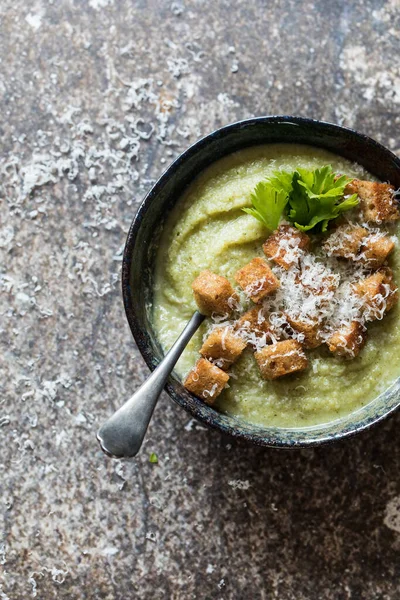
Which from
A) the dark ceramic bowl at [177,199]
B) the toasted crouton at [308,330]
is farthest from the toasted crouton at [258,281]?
the dark ceramic bowl at [177,199]

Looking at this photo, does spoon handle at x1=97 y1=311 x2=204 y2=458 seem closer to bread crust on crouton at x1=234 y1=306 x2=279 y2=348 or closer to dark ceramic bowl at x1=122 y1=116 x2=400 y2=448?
dark ceramic bowl at x1=122 y1=116 x2=400 y2=448

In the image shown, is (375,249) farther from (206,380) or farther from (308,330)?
(206,380)

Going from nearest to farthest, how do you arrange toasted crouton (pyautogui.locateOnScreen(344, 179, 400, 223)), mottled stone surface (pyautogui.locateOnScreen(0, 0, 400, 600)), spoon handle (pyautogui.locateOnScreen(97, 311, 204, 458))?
spoon handle (pyautogui.locateOnScreen(97, 311, 204, 458))
toasted crouton (pyautogui.locateOnScreen(344, 179, 400, 223))
mottled stone surface (pyautogui.locateOnScreen(0, 0, 400, 600))

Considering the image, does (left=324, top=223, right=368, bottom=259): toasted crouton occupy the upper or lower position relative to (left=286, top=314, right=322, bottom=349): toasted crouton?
upper

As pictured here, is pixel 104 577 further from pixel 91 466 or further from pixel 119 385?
pixel 119 385

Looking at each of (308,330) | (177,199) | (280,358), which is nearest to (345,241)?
(308,330)

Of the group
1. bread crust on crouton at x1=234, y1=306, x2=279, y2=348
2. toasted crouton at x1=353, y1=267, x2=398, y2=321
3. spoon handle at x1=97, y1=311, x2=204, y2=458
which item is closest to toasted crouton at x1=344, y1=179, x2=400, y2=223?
toasted crouton at x1=353, y1=267, x2=398, y2=321
